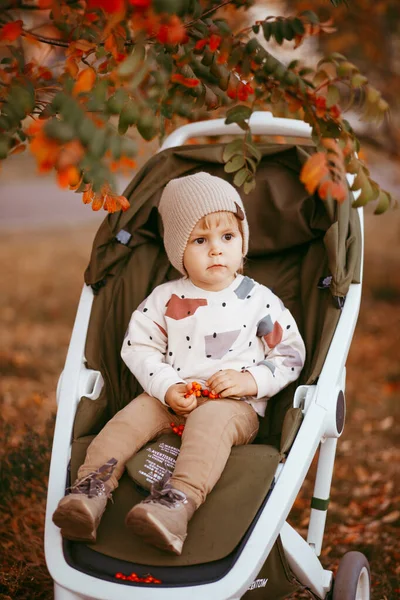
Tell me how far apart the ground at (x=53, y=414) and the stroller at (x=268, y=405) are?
69 centimetres

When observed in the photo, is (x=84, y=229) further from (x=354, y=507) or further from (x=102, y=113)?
(x=102, y=113)

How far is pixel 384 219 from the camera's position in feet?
30.5

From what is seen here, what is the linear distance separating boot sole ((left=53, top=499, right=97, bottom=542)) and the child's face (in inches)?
35.5

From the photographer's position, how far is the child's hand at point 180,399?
2.35 metres

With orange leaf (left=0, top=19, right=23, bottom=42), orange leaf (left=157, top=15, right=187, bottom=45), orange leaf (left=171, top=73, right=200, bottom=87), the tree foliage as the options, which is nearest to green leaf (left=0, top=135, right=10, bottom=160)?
the tree foliage

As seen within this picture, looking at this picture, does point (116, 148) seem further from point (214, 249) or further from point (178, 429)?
point (178, 429)

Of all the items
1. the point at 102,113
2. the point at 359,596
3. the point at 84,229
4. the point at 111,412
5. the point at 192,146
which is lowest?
the point at 84,229

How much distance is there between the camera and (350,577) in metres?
2.46

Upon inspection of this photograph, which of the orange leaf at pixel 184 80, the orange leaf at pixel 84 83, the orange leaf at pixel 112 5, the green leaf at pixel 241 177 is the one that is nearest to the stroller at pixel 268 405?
the green leaf at pixel 241 177

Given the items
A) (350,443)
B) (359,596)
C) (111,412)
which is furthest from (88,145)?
(350,443)

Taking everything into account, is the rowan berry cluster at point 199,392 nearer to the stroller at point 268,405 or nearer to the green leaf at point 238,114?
the stroller at point 268,405

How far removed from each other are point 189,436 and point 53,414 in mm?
1531

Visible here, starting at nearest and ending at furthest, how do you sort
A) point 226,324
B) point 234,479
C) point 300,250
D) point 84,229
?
point 234,479 → point 226,324 → point 300,250 → point 84,229

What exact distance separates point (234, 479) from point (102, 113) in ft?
3.50
